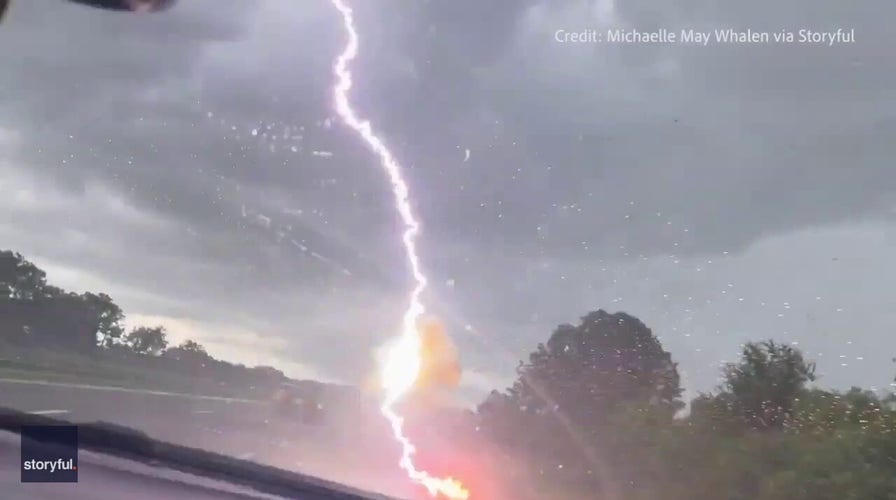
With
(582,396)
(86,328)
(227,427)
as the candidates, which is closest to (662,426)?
(582,396)

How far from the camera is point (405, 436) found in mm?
7789

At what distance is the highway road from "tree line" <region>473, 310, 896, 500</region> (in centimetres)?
117

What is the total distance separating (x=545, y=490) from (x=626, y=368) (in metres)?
1.20

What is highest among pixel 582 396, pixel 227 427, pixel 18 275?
pixel 18 275

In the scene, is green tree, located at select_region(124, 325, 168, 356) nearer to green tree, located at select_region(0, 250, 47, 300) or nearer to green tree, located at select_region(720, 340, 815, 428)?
green tree, located at select_region(0, 250, 47, 300)

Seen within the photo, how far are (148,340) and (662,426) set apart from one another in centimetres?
441

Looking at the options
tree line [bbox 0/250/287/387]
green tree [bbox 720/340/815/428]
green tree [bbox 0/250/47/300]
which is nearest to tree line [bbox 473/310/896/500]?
green tree [bbox 720/340/815/428]

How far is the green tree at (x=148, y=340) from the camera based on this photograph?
8109 millimetres

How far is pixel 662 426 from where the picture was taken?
862 centimetres

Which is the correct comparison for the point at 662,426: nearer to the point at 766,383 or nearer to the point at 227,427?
the point at 766,383

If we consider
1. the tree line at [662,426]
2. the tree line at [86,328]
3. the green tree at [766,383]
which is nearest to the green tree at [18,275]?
the tree line at [86,328]

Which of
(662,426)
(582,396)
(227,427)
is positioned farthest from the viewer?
(662,426)

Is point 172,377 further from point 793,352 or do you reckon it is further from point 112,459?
point 793,352

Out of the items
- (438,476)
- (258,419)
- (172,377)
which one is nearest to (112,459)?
(438,476)
